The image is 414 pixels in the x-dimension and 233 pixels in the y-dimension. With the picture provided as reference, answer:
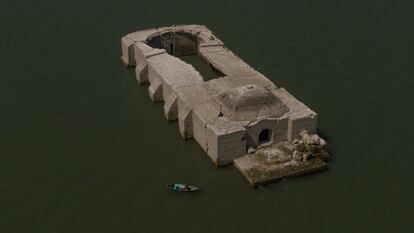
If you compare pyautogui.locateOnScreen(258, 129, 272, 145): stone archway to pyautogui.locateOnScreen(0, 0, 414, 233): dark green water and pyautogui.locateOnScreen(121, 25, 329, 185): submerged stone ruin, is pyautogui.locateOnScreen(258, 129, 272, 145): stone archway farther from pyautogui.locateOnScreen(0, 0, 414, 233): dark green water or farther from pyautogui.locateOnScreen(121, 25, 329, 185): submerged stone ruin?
pyautogui.locateOnScreen(0, 0, 414, 233): dark green water

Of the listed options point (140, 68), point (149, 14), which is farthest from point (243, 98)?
point (149, 14)

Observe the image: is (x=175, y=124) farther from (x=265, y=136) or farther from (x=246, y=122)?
(x=265, y=136)

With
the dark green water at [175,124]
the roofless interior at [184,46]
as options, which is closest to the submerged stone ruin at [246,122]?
the dark green water at [175,124]

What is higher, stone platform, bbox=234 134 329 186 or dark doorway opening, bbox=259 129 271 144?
dark doorway opening, bbox=259 129 271 144

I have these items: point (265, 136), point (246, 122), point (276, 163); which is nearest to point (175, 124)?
point (246, 122)

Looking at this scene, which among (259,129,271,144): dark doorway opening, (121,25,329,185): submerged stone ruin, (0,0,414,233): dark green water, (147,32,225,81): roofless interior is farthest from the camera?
(147,32,225,81): roofless interior

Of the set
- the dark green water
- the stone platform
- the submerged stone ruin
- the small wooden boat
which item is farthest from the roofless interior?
the small wooden boat

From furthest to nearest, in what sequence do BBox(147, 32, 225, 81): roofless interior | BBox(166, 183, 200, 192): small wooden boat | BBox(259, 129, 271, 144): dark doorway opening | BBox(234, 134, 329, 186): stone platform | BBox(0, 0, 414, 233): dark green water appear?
BBox(147, 32, 225, 81): roofless interior, BBox(259, 129, 271, 144): dark doorway opening, BBox(234, 134, 329, 186): stone platform, BBox(166, 183, 200, 192): small wooden boat, BBox(0, 0, 414, 233): dark green water
